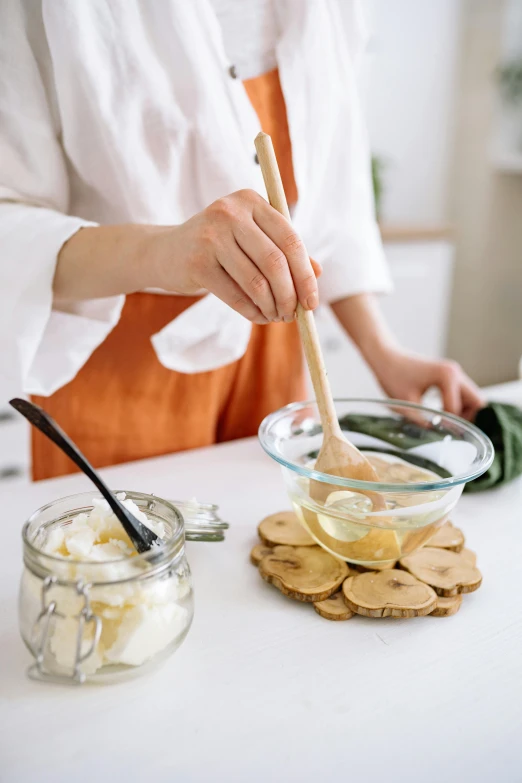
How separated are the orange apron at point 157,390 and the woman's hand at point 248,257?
0.28 m

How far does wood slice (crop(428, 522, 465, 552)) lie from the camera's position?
580 millimetres

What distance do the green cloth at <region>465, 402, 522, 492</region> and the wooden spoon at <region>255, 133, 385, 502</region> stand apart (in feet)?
0.62

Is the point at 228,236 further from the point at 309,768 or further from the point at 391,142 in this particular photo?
the point at 391,142

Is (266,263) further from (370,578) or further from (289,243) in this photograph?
(370,578)

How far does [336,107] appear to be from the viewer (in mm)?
887

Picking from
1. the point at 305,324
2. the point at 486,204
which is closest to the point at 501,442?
the point at 305,324

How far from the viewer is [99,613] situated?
1.28ft

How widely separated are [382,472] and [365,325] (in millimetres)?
345

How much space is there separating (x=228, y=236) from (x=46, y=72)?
0.34m

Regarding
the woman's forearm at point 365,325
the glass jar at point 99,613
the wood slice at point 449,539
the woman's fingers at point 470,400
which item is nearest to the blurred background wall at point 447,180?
the woman's forearm at point 365,325

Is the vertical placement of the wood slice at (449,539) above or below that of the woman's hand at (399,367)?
below

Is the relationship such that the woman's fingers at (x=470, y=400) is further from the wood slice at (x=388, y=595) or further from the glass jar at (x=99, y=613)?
the glass jar at (x=99, y=613)

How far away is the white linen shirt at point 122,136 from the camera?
0.66 meters

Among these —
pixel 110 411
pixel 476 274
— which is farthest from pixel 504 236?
pixel 110 411
